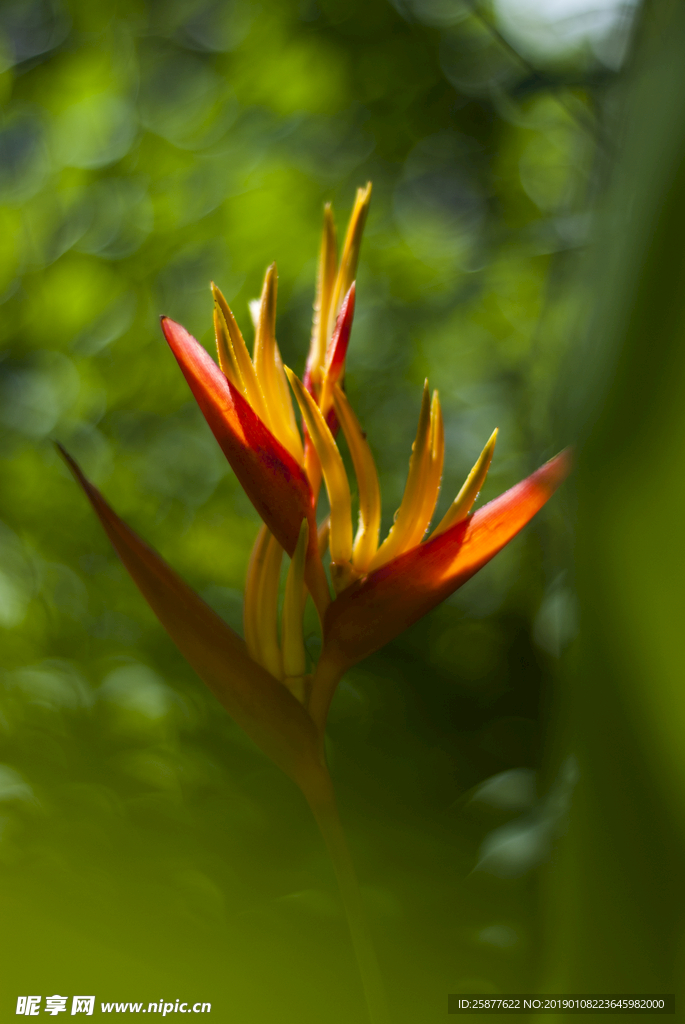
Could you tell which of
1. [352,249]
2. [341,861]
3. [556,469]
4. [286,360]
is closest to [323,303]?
[352,249]

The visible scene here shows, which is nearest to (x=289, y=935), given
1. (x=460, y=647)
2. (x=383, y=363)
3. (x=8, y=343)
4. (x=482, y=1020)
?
(x=482, y=1020)

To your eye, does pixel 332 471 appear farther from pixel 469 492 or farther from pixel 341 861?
pixel 341 861

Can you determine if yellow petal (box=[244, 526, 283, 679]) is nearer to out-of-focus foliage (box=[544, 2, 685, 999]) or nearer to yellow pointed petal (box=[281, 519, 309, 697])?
yellow pointed petal (box=[281, 519, 309, 697])

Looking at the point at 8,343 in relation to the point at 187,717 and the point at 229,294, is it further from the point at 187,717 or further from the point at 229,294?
the point at 187,717

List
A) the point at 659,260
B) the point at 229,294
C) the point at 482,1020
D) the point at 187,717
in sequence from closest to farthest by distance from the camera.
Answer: the point at 659,260 < the point at 482,1020 < the point at 187,717 < the point at 229,294

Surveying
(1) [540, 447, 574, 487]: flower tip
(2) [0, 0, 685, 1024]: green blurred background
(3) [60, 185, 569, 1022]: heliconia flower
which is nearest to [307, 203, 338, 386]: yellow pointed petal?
(3) [60, 185, 569, 1022]: heliconia flower

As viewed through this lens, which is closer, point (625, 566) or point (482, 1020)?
point (625, 566)

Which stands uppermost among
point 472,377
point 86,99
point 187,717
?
point 86,99
